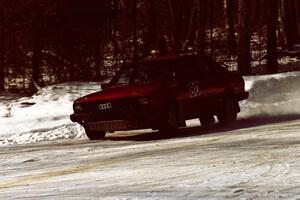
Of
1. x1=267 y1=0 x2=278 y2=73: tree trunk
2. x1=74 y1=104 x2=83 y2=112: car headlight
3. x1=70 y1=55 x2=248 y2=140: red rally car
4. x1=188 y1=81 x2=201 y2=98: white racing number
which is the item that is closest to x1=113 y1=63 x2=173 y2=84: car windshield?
x1=70 y1=55 x2=248 y2=140: red rally car

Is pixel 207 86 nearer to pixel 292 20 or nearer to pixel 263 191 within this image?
pixel 263 191

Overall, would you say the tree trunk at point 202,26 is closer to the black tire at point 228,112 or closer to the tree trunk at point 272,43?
the tree trunk at point 272,43

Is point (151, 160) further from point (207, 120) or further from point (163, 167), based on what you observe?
point (207, 120)

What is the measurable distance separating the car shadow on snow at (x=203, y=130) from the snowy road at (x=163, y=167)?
0.23 meters

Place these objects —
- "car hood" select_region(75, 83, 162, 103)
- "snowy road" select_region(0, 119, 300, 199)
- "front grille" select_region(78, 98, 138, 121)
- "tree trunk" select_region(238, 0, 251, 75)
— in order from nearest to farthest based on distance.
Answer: "snowy road" select_region(0, 119, 300, 199) → "front grille" select_region(78, 98, 138, 121) → "car hood" select_region(75, 83, 162, 103) → "tree trunk" select_region(238, 0, 251, 75)

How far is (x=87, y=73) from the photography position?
87.4 feet

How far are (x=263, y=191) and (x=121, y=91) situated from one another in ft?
19.2

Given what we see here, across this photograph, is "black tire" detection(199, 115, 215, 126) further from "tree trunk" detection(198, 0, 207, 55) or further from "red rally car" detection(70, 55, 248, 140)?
"tree trunk" detection(198, 0, 207, 55)

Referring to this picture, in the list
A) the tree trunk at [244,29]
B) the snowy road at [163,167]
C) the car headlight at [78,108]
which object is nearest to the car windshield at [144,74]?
the car headlight at [78,108]

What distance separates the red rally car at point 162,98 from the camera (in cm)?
1184

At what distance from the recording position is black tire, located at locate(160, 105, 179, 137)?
1206 centimetres

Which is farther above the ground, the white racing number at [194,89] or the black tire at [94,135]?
the white racing number at [194,89]

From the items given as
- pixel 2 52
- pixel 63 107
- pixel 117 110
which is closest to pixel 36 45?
pixel 2 52

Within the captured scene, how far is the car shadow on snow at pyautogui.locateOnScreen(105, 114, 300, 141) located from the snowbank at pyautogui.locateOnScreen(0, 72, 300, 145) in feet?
2.73
